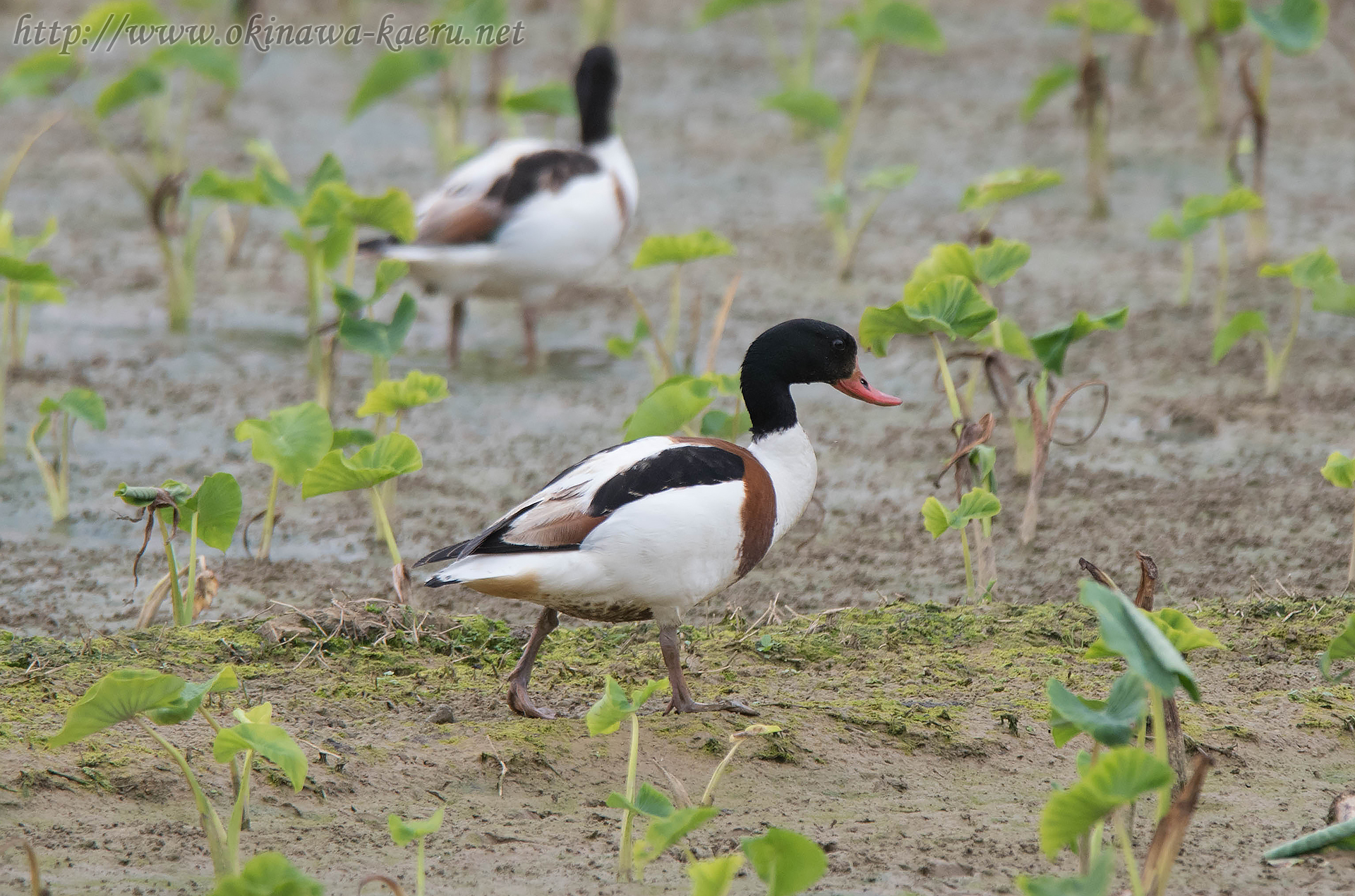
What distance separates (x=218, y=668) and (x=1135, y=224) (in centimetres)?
583

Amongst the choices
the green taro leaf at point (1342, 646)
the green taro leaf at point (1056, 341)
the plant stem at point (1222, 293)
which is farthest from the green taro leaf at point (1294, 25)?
the green taro leaf at point (1342, 646)

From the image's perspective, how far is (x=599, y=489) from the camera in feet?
10.8

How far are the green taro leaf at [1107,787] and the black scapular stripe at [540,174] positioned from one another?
4499 millimetres

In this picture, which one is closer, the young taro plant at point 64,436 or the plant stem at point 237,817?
the plant stem at point 237,817

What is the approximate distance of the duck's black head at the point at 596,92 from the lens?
7.04 meters

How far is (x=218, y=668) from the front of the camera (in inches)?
140

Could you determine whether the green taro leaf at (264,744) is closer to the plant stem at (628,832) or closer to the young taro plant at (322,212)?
the plant stem at (628,832)

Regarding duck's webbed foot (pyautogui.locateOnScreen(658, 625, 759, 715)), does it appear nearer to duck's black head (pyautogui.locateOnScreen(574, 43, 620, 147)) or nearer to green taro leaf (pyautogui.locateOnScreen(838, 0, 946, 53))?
duck's black head (pyautogui.locateOnScreen(574, 43, 620, 147))

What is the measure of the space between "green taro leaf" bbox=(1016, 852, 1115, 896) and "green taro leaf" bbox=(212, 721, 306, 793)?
1.18 meters

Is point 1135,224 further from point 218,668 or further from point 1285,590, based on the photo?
point 218,668

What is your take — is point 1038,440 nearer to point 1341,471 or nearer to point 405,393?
point 1341,471

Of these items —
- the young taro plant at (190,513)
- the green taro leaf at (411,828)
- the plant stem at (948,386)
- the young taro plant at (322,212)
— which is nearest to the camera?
the green taro leaf at (411,828)

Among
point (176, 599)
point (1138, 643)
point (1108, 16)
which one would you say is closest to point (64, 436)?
point (176, 599)

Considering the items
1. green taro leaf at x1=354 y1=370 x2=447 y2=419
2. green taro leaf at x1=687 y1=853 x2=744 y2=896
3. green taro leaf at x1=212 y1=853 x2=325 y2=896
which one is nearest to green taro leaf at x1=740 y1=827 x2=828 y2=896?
green taro leaf at x1=687 y1=853 x2=744 y2=896
